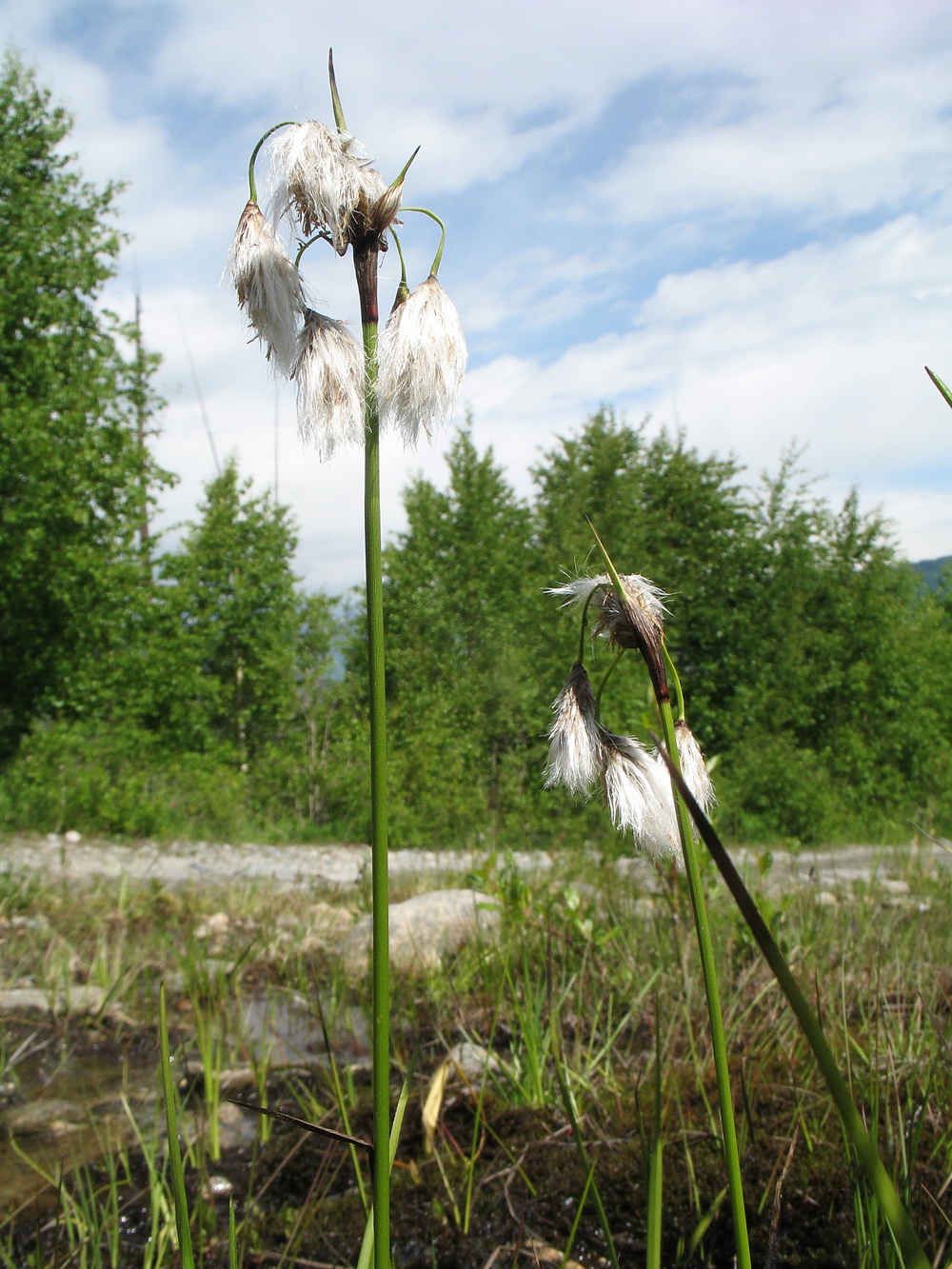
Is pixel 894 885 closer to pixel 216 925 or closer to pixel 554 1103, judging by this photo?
pixel 216 925

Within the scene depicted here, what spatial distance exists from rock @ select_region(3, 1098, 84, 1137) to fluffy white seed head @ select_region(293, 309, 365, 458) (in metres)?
2.73

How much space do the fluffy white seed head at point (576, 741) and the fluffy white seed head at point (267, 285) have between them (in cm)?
54

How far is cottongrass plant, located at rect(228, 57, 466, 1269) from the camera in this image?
1.03 m

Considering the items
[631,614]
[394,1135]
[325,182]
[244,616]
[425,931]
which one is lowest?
[425,931]

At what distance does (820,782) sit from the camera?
1716 cm

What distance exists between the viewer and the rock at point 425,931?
407 centimetres

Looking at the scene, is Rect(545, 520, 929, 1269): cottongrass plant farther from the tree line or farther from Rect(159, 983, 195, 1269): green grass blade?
the tree line

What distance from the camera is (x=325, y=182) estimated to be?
3.44 feet

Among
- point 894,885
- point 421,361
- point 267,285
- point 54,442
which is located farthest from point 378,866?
point 54,442

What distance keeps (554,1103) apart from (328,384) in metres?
2.10

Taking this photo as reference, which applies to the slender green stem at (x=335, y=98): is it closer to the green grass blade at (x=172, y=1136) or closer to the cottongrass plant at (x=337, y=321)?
the cottongrass plant at (x=337, y=321)

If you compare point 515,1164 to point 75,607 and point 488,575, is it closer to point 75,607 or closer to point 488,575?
point 75,607

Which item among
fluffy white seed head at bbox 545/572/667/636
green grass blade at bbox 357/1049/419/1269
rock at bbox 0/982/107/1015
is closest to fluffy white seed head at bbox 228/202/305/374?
fluffy white seed head at bbox 545/572/667/636

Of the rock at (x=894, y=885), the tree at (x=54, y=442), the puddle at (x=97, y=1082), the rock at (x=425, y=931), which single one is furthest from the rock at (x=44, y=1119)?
the tree at (x=54, y=442)
